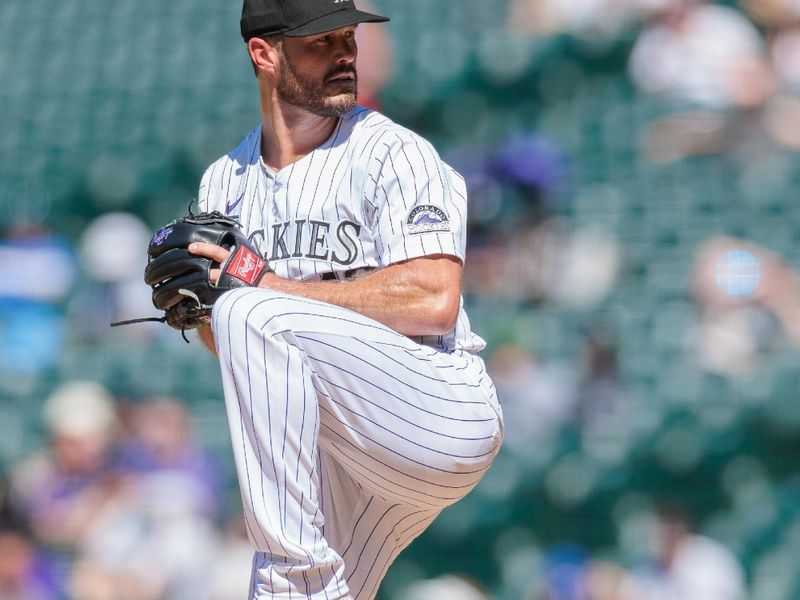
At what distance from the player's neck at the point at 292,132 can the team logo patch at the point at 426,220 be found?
32 cm

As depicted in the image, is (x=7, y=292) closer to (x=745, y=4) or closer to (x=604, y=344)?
(x=604, y=344)

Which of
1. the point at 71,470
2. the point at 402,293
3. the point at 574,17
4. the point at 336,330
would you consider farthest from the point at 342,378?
the point at 574,17

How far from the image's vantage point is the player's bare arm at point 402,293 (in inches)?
79.1

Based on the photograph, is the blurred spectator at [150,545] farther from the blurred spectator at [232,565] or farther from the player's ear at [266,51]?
the player's ear at [266,51]

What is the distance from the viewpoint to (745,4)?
4.49 m

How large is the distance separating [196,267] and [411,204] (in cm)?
39

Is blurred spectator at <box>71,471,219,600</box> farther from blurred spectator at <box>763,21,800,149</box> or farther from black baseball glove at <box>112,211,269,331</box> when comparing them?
blurred spectator at <box>763,21,800,149</box>

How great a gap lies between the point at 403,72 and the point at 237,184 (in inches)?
99.3

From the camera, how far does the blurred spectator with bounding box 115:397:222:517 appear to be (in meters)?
4.10

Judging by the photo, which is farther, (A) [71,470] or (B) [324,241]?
(A) [71,470]

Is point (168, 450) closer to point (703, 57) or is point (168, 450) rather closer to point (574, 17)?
point (574, 17)

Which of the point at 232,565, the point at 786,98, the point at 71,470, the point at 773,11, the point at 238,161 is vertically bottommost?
the point at 232,565

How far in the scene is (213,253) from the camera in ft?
6.61

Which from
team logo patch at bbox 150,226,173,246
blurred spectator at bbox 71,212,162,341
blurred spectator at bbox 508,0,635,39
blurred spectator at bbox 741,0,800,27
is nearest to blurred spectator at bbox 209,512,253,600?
blurred spectator at bbox 71,212,162,341
